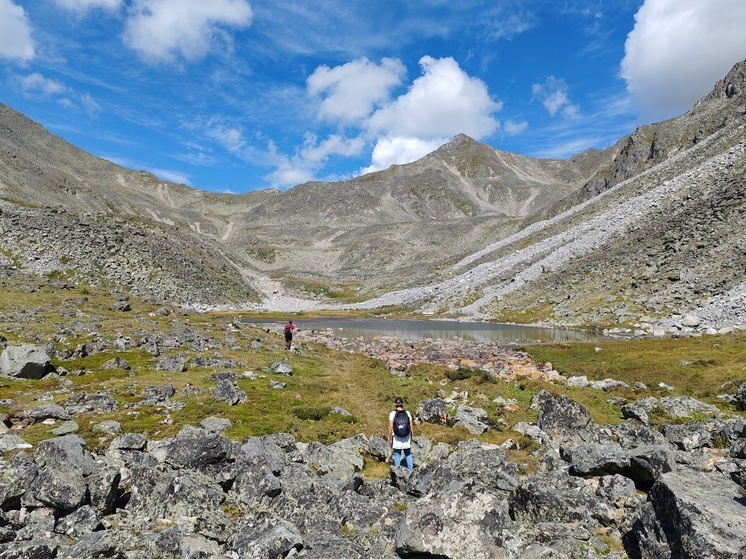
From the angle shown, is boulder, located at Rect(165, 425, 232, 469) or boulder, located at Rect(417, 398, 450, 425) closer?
boulder, located at Rect(165, 425, 232, 469)

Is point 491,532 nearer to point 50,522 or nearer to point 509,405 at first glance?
point 50,522

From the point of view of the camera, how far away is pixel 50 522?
34.3ft

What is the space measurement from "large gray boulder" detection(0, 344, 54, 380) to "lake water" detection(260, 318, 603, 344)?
44.4 meters

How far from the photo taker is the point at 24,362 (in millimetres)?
25016

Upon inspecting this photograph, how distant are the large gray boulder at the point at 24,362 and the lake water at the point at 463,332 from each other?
146ft

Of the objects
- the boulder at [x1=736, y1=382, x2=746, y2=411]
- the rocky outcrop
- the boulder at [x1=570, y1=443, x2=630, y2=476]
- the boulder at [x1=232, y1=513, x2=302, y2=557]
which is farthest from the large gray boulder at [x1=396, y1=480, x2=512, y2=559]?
the boulder at [x1=736, y1=382, x2=746, y2=411]

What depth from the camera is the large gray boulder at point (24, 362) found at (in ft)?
82.0

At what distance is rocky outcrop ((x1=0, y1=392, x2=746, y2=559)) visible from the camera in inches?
363

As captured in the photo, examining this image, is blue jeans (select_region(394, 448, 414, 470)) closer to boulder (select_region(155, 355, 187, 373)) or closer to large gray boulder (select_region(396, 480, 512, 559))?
large gray boulder (select_region(396, 480, 512, 559))

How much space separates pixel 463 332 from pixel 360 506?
61.1m

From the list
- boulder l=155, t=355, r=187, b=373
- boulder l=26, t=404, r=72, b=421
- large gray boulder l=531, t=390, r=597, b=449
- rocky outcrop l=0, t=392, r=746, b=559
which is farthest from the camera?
boulder l=155, t=355, r=187, b=373

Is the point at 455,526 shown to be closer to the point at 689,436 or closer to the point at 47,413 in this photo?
the point at 689,436

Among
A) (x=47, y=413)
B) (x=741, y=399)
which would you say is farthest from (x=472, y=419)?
(x=47, y=413)

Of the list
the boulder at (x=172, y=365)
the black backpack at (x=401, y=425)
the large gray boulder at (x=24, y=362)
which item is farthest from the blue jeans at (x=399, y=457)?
the large gray boulder at (x=24, y=362)
